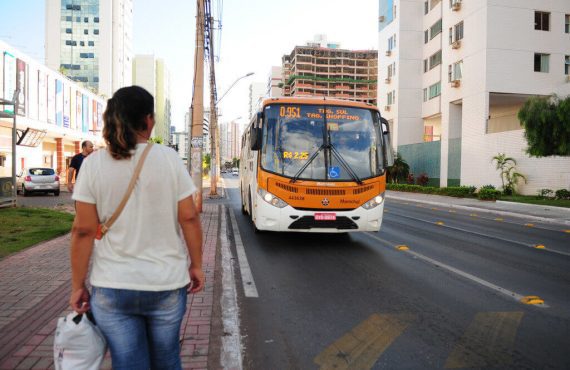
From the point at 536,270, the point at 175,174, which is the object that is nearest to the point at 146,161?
the point at 175,174

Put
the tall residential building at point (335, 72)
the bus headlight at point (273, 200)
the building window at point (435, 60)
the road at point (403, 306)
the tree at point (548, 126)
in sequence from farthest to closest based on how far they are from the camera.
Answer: the tall residential building at point (335, 72), the building window at point (435, 60), the tree at point (548, 126), the bus headlight at point (273, 200), the road at point (403, 306)

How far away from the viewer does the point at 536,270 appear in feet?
24.3

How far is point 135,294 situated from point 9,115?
15.7 m

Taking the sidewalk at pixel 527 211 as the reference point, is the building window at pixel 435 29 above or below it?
above

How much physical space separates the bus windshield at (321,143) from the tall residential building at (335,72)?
120 metres

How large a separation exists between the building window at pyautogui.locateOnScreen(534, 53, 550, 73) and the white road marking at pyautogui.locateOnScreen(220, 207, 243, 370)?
3177cm

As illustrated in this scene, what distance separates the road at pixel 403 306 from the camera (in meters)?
3.88

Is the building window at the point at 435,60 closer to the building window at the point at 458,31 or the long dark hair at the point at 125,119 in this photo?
the building window at the point at 458,31

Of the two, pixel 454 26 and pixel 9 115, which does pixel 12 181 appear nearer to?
pixel 9 115

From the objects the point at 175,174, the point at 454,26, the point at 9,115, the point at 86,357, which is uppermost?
the point at 454,26

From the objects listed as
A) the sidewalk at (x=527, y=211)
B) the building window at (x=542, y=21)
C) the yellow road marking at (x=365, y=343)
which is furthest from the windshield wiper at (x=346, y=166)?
the building window at (x=542, y=21)

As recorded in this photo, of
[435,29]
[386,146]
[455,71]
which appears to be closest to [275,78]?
[435,29]

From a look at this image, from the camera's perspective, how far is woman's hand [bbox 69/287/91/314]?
84.4 inches

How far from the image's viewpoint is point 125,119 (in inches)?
85.4
